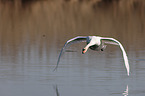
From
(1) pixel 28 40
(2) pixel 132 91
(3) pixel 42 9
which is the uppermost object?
(3) pixel 42 9

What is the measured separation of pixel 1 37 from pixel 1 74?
62.6 ft

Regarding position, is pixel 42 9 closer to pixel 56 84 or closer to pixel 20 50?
pixel 20 50

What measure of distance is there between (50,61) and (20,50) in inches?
221

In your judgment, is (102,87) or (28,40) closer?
(102,87)

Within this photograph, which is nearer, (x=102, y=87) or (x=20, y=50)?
(x=102, y=87)

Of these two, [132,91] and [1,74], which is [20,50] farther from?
[132,91]

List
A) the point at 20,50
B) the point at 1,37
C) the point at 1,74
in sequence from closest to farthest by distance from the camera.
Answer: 1. the point at 1,74
2. the point at 20,50
3. the point at 1,37

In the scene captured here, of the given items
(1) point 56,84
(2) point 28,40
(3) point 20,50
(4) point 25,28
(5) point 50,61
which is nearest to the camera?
(1) point 56,84

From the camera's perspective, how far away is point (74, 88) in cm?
2225

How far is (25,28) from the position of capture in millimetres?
52625

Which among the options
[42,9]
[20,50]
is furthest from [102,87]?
[42,9]

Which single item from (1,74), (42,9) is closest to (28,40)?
(1,74)

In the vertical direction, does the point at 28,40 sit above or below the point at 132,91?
above

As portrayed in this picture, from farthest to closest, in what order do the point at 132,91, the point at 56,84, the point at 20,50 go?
the point at 20,50, the point at 56,84, the point at 132,91
